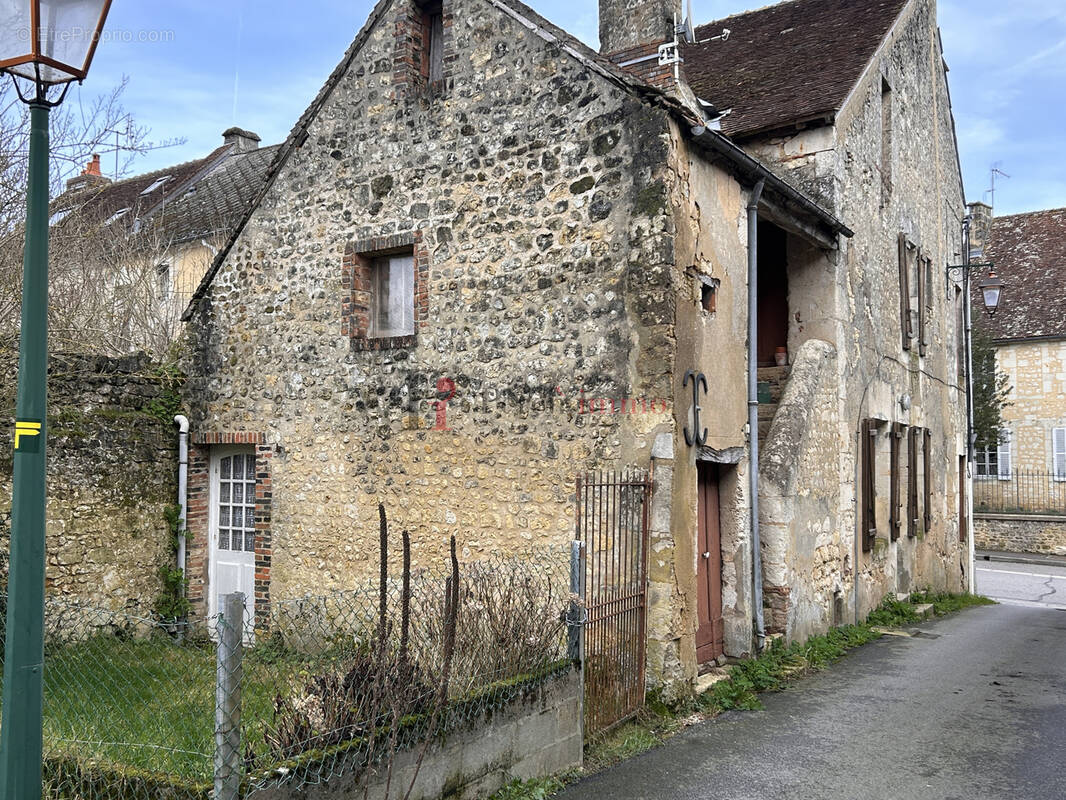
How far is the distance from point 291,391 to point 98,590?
285 cm

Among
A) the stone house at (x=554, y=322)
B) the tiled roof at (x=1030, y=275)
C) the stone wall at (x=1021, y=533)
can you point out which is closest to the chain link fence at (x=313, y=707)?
the stone house at (x=554, y=322)

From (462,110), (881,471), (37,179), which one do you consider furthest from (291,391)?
(881,471)

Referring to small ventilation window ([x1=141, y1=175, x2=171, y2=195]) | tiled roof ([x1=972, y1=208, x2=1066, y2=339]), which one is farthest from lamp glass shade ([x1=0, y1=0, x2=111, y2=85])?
tiled roof ([x1=972, y1=208, x2=1066, y2=339])

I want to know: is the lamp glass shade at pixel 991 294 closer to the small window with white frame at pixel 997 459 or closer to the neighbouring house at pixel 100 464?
the small window with white frame at pixel 997 459

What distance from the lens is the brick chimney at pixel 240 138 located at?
83.0 ft

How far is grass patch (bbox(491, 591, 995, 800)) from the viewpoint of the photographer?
5543mm

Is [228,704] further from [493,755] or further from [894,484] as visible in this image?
[894,484]

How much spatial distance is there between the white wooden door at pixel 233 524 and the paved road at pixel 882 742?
557 cm

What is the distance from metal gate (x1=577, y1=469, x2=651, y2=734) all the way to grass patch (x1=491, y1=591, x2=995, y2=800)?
0.14 metres

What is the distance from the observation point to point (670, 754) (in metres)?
6.02

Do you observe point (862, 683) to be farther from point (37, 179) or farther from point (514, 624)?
point (37, 179)

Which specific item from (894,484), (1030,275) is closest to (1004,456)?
(1030,275)

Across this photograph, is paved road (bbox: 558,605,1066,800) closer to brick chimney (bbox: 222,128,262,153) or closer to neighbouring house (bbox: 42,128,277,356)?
neighbouring house (bbox: 42,128,277,356)

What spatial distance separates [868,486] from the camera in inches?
439
